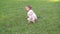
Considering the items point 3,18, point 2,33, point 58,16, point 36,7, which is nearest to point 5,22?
point 3,18

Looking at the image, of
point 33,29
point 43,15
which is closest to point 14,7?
point 43,15

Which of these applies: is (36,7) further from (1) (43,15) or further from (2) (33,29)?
(2) (33,29)

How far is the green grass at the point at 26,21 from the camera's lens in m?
5.63

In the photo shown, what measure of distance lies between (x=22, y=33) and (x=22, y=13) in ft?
7.54

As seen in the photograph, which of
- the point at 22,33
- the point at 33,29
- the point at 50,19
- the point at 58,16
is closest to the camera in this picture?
the point at 22,33

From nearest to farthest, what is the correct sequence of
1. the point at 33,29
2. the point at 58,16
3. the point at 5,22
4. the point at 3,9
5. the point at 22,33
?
1. the point at 22,33
2. the point at 33,29
3. the point at 5,22
4. the point at 58,16
5. the point at 3,9

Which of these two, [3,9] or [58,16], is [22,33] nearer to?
[58,16]

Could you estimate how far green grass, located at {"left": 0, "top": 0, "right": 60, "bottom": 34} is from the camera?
18.5 feet

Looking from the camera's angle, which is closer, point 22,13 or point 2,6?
point 22,13

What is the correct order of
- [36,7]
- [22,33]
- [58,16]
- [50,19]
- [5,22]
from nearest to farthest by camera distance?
1. [22,33]
2. [5,22]
3. [50,19]
4. [58,16]
5. [36,7]

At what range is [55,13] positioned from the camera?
7676mm

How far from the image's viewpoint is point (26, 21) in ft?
21.3

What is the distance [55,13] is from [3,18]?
2.07 meters

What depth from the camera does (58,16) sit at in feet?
23.8
